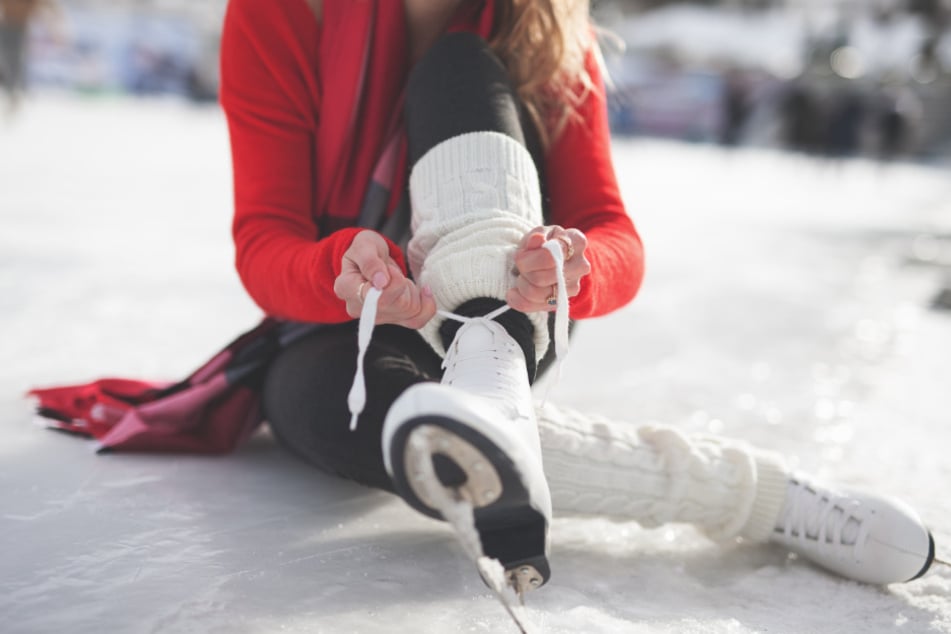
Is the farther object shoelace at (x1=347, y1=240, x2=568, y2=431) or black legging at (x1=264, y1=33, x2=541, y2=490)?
black legging at (x1=264, y1=33, x2=541, y2=490)

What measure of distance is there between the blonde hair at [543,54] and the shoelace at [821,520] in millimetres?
440

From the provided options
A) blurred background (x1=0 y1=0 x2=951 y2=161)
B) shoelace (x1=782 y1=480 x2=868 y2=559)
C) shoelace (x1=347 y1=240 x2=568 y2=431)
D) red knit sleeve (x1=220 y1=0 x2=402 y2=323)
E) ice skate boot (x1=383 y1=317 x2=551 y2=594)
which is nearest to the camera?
ice skate boot (x1=383 y1=317 x2=551 y2=594)

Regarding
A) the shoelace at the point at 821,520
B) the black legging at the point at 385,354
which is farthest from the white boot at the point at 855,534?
the black legging at the point at 385,354

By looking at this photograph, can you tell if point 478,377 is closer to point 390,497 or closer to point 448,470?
point 448,470

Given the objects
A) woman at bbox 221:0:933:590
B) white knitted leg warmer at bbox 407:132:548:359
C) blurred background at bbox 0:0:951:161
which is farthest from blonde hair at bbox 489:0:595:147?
blurred background at bbox 0:0:951:161

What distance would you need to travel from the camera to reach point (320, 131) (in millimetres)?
982

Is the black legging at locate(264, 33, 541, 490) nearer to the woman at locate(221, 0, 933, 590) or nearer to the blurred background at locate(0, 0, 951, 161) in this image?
the woman at locate(221, 0, 933, 590)

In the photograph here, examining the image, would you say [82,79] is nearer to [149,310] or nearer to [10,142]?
[10,142]

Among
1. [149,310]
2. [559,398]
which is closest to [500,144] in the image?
[559,398]

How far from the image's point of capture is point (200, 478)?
961 mm

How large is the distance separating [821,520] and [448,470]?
1.37 feet

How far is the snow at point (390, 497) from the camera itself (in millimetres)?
702

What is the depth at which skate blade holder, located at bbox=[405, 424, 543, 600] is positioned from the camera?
56 centimetres

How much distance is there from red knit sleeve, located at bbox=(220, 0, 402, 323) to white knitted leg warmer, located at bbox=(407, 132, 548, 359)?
6.7 inches
